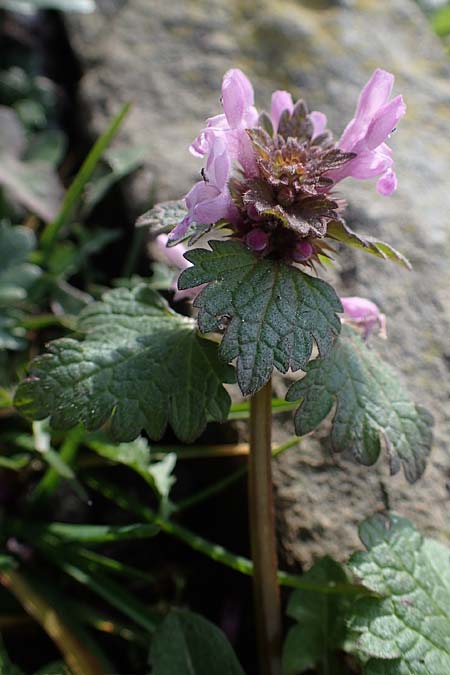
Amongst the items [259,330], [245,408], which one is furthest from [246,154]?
[245,408]

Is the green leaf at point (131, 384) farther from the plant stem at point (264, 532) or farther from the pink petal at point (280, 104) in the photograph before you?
the pink petal at point (280, 104)

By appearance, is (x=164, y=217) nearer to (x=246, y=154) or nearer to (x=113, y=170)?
(x=246, y=154)

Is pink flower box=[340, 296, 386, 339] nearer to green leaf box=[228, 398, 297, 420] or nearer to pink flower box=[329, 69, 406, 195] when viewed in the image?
pink flower box=[329, 69, 406, 195]

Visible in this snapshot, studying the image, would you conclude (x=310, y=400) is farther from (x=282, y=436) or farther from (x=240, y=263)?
(x=282, y=436)

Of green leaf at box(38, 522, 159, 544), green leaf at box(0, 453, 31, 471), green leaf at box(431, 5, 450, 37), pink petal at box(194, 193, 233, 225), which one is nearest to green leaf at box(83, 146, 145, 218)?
green leaf at box(0, 453, 31, 471)

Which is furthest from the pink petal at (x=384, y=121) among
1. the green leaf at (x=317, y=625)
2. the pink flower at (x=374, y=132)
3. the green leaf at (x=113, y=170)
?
the green leaf at (x=113, y=170)

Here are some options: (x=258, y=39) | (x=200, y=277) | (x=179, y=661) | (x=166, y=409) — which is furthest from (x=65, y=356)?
(x=258, y=39)
